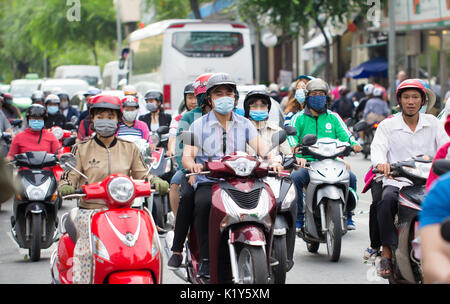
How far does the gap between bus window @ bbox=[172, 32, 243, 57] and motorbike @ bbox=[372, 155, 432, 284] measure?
20.6m

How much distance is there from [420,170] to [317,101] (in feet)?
10.1

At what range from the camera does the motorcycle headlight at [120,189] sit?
5.65m

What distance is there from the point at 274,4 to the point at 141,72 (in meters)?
5.17

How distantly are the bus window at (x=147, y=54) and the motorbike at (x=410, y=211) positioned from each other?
69.4 feet

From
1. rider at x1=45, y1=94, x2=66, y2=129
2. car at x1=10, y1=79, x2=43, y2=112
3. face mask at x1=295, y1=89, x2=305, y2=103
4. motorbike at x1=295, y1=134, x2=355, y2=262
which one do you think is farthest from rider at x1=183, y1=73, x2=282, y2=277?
car at x1=10, y1=79, x2=43, y2=112

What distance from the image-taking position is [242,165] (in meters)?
6.07

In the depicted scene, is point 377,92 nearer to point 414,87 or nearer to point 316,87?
point 316,87

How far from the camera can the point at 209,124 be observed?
6.68 metres

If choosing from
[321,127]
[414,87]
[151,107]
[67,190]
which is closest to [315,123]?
[321,127]

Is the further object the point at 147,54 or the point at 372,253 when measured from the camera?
the point at 147,54

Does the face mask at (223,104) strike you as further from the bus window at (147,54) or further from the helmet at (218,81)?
the bus window at (147,54)

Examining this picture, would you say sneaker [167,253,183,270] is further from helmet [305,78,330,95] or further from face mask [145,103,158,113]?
face mask [145,103,158,113]

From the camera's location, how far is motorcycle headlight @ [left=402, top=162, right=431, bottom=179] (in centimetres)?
642

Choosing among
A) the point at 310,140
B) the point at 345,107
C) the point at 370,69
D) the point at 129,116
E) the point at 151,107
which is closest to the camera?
the point at 310,140
